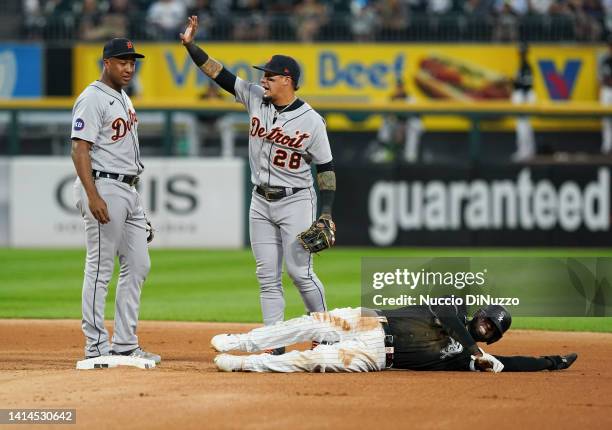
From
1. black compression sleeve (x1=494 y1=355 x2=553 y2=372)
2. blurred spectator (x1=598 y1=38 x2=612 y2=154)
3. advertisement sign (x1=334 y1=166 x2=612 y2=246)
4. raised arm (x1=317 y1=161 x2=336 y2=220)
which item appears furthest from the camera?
blurred spectator (x1=598 y1=38 x2=612 y2=154)

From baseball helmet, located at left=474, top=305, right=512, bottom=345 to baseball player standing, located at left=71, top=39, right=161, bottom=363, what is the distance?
2254mm

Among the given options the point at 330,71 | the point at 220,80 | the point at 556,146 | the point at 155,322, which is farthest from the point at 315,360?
the point at 330,71

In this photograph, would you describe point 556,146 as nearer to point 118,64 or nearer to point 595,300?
point 595,300

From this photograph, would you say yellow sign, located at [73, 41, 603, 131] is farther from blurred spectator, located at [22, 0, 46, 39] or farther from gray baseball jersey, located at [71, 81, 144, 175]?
gray baseball jersey, located at [71, 81, 144, 175]

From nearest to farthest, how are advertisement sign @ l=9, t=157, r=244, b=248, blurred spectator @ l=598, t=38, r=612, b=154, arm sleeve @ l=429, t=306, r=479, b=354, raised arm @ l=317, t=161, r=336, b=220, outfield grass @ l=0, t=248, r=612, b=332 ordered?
arm sleeve @ l=429, t=306, r=479, b=354 → raised arm @ l=317, t=161, r=336, b=220 → outfield grass @ l=0, t=248, r=612, b=332 → advertisement sign @ l=9, t=157, r=244, b=248 → blurred spectator @ l=598, t=38, r=612, b=154

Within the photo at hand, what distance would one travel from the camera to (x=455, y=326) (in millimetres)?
7141

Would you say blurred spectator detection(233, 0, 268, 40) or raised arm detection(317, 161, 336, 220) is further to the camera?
blurred spectator detection(233, 0, 268, 40)

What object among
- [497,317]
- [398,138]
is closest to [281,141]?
[497,317]

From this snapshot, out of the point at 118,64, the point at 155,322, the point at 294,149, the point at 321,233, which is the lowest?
the point at 155,322

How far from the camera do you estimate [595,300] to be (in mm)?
9523

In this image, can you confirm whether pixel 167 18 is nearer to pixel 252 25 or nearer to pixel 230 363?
pixel 252 25

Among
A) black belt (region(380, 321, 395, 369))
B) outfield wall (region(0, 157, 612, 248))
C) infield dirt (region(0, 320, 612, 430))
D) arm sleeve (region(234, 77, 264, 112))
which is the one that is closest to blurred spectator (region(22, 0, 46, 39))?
outfield wall (region(0, 157, 612, 248))

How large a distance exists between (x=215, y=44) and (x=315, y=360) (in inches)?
604

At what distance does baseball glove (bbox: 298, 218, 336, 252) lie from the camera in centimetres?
760
